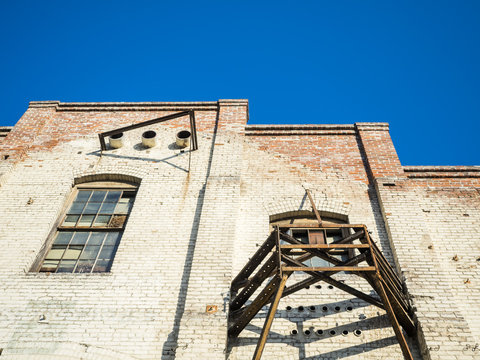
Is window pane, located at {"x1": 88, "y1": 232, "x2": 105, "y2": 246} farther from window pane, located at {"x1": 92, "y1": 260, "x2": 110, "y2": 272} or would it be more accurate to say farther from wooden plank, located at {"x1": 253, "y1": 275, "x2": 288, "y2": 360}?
wooden plank, located at {"x1": 253, "y1": 275, "x2": 288, "y2": 360}

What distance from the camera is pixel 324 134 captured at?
9438 mm

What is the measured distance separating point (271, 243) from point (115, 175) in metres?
4.24

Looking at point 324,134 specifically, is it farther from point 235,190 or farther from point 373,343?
point 373,343

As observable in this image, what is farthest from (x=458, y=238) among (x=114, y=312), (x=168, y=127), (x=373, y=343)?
(x=168, y=127)

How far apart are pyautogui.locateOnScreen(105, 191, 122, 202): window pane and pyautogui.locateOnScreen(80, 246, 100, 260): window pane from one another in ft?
4.06

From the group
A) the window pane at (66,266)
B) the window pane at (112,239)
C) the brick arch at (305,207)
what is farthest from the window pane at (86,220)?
the brick arch at (305,207)

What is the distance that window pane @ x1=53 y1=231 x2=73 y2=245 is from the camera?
734 cm

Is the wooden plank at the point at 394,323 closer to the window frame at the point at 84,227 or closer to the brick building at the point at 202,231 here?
the brick building at the point at 202,231

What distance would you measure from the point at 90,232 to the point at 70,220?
0.55m

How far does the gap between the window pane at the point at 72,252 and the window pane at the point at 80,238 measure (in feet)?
0.30

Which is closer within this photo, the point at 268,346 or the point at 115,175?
the point at 268,346

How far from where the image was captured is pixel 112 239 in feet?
24.1

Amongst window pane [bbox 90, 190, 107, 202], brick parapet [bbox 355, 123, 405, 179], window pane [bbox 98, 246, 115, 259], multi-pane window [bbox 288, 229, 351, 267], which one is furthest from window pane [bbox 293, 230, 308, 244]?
window pane [bbox 90, 190, 107, 202]

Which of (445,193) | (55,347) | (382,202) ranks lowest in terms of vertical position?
(55,347)
